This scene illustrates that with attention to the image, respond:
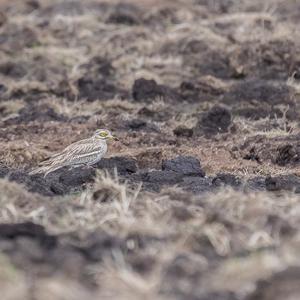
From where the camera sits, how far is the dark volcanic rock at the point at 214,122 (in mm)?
19859

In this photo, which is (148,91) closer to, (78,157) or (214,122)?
(214,122)

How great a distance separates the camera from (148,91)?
23.3 metres

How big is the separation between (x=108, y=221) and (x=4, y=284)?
1.99m

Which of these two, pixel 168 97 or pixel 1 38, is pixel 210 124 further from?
pixel 1 38

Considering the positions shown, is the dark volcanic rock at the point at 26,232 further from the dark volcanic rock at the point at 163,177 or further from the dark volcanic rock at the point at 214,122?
the dark volcanic rock at the point at 214,122

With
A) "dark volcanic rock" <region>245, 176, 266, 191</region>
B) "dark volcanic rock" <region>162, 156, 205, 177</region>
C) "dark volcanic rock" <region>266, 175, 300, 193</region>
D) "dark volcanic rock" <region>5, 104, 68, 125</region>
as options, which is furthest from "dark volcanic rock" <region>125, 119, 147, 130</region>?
"dark volcanic rock" <region>266, 175, 300, 193</region>

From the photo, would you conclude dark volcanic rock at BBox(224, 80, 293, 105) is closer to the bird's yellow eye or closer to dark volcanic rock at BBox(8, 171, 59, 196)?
the bird's yellow eye

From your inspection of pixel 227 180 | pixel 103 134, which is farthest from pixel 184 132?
pixel 227 180

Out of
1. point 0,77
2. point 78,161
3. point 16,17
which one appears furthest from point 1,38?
point 78,161

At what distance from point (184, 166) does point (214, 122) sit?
5665mm

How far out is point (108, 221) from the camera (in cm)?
916

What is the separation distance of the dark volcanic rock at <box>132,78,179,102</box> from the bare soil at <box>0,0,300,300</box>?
0.11 feet

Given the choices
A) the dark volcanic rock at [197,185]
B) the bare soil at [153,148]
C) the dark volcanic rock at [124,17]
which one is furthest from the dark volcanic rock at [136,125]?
the dark volcanic rock at [124,17]

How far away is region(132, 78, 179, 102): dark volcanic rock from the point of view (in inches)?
910
